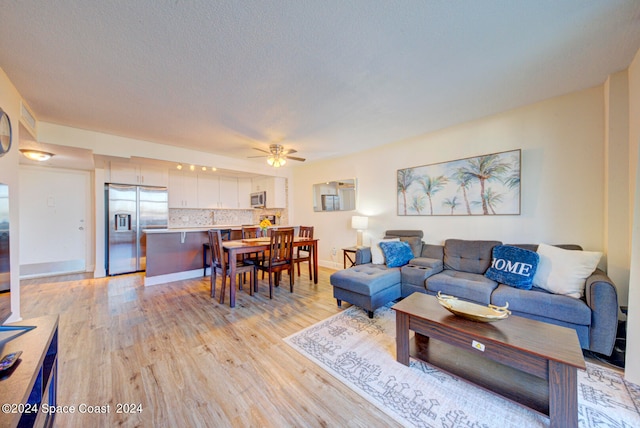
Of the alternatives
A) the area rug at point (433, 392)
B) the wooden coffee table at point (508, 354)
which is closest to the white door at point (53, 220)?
the area rug at point (433, 392)

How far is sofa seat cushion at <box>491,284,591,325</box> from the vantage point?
1.85m

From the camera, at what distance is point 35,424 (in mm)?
877

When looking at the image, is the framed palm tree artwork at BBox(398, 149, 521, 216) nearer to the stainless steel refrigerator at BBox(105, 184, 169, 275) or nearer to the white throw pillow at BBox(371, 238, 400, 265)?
the white throw pillow at BBox(371, 238, 400, 265)

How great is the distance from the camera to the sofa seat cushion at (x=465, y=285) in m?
2.31

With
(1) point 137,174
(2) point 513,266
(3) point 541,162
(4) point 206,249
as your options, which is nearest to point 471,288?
(2) point 513,266

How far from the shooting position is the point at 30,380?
0.82 meters

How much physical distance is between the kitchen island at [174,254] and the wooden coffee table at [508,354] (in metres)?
3.70

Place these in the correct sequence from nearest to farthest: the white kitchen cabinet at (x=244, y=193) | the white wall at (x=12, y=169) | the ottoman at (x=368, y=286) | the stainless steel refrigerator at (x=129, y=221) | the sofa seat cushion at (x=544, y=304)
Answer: the sofa seat cushion at (x=544, y=304)
the white wall at (x=12, y=169)
the ottoman at (x=368, y=286)
the stainless steel refrigerator at (x=129, y=221)
the white kitchen cabinet at (x=244, y=193)

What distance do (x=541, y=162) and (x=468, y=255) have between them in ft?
4.41

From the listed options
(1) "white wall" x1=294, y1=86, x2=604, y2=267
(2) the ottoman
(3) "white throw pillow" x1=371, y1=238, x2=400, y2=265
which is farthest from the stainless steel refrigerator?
(1) "white wall" x1=294, y1=86, x2=604, y2=267

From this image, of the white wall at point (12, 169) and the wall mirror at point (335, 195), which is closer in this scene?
the white wall at point (12, 169)

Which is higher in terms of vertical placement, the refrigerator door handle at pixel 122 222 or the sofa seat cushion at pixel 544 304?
the refrigerator door handle at pixel 122 222

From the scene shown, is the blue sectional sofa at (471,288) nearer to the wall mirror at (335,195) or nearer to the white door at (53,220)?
the wall mirror at (335,195)

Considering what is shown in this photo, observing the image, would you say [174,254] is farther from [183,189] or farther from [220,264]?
[183,189]
